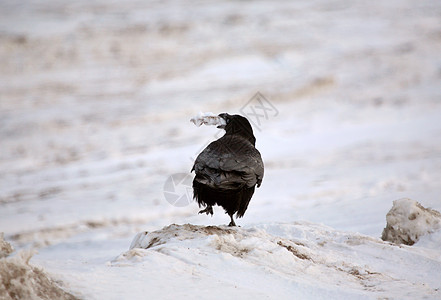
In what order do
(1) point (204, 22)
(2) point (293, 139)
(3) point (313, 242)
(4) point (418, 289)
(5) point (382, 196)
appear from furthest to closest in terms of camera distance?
(1) point (204, 22) < (2) point (293, 139) < (5) point (382, 196) < (3) point (313, 242) < (4) point (418, 289)

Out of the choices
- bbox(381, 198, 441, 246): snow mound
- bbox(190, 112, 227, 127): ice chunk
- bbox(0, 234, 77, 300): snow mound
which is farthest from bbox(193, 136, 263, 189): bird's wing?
bbox(0, 234, 77, 300): snow mound

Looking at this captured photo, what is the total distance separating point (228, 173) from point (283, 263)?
4.67ft

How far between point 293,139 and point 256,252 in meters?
9.82

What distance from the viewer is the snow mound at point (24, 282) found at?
3.97m

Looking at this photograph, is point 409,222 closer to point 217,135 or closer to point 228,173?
point 228,173

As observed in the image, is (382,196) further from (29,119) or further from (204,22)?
(204,22)

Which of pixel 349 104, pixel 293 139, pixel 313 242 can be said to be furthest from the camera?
pixel 349 104

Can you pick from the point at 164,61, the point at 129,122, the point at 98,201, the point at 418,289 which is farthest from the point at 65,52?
the point at 418,289

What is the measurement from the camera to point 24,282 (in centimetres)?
405

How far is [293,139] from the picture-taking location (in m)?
15.4

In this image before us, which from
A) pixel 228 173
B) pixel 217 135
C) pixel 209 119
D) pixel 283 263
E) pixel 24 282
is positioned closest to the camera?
pixel 24 282

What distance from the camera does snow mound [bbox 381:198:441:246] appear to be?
23.6ft

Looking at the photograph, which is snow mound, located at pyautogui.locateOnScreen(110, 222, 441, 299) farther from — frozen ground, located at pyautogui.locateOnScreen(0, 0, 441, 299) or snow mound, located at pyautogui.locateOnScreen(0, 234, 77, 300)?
snow mound, located at pyautogui.locateOnScreen(0, 234, 77, 300)

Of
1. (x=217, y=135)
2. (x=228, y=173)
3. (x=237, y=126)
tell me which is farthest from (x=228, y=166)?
(x=217, y=135)
